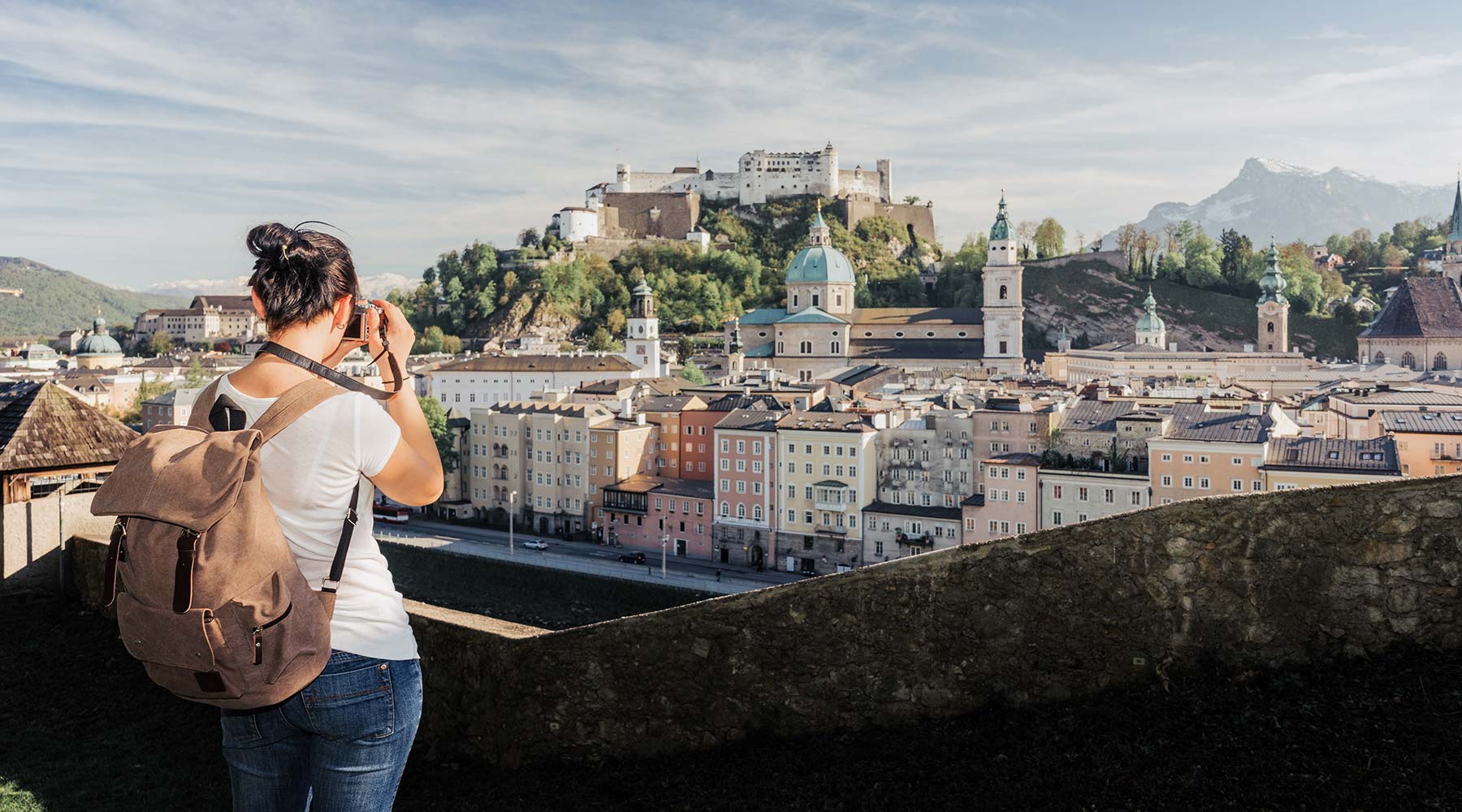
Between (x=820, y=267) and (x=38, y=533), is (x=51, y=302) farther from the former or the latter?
(x=38, y=533)

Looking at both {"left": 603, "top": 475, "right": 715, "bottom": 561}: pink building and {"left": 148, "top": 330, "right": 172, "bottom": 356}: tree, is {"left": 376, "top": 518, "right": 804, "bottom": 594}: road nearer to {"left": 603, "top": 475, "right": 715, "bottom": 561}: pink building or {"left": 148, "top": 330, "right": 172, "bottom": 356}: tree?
{"left": 603, "top": 475, "right": 715, "bottom": 561}: pink building

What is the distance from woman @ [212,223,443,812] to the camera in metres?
2.66

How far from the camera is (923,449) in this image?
35.9m

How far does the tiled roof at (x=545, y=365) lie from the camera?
61.0 metres

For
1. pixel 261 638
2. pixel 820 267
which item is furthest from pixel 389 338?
pixel 820 267

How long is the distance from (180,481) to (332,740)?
796 millimetres

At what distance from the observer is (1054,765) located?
16.3 ft

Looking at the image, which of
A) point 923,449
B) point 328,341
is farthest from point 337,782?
point 923,449

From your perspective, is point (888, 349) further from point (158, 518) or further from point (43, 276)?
point (43, 276)

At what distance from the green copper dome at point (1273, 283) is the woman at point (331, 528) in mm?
84075

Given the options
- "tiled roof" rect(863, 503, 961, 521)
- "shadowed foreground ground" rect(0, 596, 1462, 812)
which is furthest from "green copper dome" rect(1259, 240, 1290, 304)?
"shadowed foreground ground" rect(0, 596, 1462, 812)

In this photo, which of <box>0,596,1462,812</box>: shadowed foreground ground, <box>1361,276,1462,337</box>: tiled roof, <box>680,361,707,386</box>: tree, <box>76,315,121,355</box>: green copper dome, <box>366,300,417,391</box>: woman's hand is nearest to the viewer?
<box>366,300,417,391</box>: woman's hand

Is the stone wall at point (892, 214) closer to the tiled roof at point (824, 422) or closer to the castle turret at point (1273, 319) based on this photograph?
the castle turret at point (1273, 319)

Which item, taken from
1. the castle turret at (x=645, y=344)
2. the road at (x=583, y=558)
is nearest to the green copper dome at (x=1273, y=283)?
the castle turret at (x=645, y=344)
